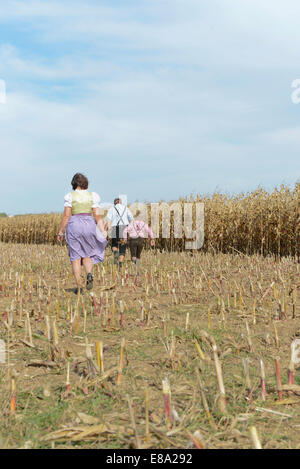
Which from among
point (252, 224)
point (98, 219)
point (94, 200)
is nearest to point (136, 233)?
point (98, 219)

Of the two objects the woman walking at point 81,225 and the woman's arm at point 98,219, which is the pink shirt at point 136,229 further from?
the woman walking at point 81,225

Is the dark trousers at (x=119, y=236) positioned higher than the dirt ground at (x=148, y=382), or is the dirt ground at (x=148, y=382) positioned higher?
the dark trousers at (x=119, y=236)

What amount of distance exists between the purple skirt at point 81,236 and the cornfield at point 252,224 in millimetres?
5463

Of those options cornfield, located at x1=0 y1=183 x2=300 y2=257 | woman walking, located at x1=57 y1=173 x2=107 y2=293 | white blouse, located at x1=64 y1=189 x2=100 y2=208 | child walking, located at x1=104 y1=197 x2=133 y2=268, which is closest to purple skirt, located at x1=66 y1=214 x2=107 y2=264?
woman walking, located at x1=57 y1=173 x2=107 y2=293

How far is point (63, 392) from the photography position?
10.5 ft

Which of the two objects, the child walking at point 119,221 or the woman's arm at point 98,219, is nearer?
the woman's arm at point 98,219

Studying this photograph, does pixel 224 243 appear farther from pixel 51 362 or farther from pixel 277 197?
pixel 51 362

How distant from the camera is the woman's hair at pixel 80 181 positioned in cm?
720

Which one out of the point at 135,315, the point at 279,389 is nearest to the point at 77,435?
the point at 279,389

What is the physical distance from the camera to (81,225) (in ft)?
23.8

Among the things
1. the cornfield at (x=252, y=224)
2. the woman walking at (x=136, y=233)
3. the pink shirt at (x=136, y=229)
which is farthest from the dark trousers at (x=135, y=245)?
the cornfield at (x=252, y=224)

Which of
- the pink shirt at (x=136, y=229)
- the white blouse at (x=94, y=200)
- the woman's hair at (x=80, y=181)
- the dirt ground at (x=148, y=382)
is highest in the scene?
the woman's hair at (x=80, y=181)
